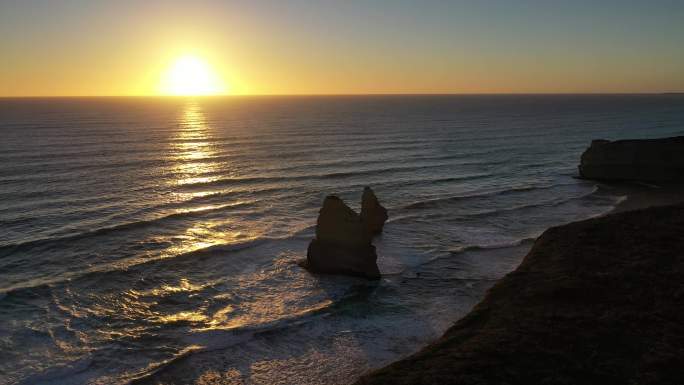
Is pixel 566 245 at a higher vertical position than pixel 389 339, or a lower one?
higher

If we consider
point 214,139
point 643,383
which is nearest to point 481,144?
point 214,139

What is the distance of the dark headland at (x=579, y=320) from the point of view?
13523 mm

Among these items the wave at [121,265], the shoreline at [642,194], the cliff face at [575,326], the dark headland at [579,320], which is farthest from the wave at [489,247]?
the shoreline at [642,194]

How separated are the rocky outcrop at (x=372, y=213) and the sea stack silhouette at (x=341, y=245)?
244 inches

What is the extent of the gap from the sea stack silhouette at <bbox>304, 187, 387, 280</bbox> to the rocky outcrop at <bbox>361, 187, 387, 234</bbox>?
6.21 meters

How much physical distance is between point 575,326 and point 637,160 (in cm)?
3961

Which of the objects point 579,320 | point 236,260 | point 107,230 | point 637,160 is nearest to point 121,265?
point 236,260

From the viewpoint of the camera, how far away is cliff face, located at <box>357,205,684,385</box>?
1348 centimetres

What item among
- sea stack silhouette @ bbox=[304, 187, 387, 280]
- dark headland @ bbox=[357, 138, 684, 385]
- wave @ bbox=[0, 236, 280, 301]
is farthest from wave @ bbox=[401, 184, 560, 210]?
sea stack silhouette @ bbox=[304, 187, 387, 280]

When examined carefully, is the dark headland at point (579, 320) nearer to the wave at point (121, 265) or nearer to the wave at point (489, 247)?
the wave at point (489, 247)

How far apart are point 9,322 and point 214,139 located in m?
73.6

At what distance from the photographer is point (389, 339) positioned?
18.6m

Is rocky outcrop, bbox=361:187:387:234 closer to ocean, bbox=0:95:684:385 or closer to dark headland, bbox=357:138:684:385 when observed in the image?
ocean, bbox=0:95:684:385

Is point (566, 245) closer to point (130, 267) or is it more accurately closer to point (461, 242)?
point (461, 242)
